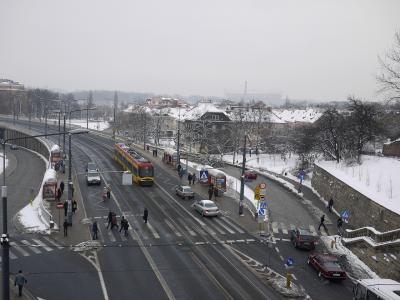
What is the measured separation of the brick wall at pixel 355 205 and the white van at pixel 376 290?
30.7 ft

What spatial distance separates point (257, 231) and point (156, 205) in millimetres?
9841

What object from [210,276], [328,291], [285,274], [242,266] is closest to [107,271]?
[210,276]

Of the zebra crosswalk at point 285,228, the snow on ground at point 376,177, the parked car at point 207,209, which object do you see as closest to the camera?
the snow on ground at point 376,177

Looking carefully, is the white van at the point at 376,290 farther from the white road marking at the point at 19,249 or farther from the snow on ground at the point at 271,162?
the snow on ground at the point at 271,162

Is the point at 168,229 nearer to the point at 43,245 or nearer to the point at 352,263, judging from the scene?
the point at 43,245

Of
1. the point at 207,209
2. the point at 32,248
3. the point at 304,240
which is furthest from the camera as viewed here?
the point at 207,209

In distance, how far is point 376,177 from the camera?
36.7 m

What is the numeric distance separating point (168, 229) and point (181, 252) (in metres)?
4.93

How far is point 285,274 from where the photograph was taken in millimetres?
23375

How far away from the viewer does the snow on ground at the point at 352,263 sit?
2462 centimetres

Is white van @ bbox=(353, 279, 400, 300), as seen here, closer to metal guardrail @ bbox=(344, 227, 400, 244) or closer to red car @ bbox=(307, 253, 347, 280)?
red car @ bbox=(307, 253, 347, 280)

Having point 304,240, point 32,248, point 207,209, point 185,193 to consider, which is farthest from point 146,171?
point 304,240

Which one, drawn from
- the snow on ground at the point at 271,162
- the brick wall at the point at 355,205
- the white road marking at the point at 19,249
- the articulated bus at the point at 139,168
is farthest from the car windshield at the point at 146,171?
the snow on ground at the point at 271,162

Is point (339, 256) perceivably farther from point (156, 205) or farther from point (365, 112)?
point (365, 112)
